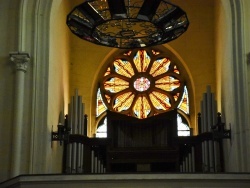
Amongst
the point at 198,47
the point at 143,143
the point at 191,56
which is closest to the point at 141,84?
the point at 191,56

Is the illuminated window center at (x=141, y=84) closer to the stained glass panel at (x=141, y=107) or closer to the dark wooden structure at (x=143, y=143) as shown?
the stained glass panel at (x=141, y=107)

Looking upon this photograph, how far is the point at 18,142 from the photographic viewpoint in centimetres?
1677

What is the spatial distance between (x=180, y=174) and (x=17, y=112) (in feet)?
12.3

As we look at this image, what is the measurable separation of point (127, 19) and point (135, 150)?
6119mm

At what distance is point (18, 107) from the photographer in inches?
671

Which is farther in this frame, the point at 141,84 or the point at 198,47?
the point at 141,84

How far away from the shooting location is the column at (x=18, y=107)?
16625 mm

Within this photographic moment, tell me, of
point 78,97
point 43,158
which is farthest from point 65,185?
point 78,97

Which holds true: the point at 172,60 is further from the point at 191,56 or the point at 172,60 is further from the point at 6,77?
the point at 6,77

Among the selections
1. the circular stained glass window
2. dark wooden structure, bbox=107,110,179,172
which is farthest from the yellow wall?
dark wooden structure, bbox=107,110,179,172

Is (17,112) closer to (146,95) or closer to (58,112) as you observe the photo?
(58,112)

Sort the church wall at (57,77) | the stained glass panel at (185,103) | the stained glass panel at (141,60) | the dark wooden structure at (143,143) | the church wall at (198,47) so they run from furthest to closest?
the stained glass panel at (141,60), the stained glass panel at (185,103), the church wall at (198,47), the dark wooden structure at (143,143), the church wall at (57,77)

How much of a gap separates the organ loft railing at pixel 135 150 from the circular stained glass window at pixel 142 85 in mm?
1250

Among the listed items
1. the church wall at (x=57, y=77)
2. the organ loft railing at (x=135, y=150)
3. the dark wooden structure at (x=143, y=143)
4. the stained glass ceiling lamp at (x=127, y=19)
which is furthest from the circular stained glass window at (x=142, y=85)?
the stained glass ceiling lamp at (x=127, y=19)
